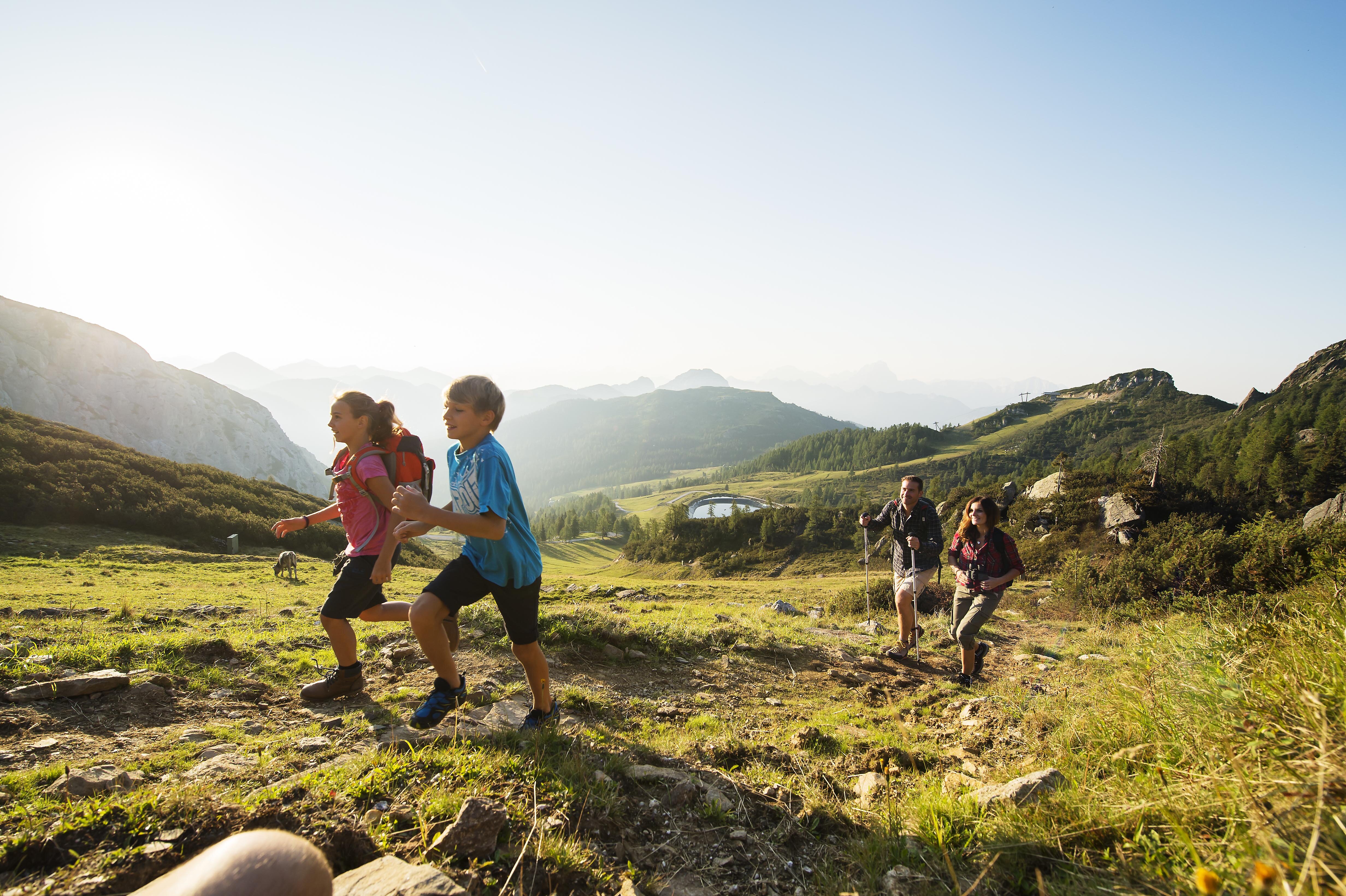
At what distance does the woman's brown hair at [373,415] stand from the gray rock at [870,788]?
15.3 ft

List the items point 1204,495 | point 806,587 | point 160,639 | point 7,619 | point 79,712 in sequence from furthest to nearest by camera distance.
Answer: point 1204,495 → point 806,587 → point 7,619 → point 160,639 → point 79,712

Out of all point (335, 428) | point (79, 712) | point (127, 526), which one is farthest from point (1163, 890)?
point (127, 526)

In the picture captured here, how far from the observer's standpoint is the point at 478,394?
3.93m

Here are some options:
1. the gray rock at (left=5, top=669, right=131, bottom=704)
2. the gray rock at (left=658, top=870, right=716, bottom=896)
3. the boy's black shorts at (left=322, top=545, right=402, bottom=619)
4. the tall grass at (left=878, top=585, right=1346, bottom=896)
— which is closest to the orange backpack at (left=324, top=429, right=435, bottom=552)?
the boy's black shorts at (left=322, top=545, right=402, bottom=619)

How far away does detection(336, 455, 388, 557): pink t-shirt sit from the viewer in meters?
4.63

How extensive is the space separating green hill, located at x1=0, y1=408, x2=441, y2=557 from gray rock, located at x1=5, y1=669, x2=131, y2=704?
31315 millimetres

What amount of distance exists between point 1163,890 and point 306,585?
66.5 feet

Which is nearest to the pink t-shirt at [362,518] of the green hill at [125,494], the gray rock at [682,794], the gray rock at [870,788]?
the gray rock at [682,794]

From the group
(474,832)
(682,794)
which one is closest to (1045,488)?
(682,794)

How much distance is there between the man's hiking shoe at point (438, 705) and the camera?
398cm

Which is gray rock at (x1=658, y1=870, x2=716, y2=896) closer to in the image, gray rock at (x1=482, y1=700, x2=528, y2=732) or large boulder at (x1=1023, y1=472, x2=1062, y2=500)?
gray rock at (x1=482, y1=700, x2=528, y2=732)

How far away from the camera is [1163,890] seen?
1999 millimetres

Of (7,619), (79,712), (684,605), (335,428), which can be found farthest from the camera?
(684,605)

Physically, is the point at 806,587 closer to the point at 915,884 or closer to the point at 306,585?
the point at 306,585
